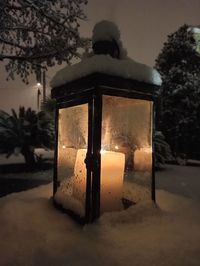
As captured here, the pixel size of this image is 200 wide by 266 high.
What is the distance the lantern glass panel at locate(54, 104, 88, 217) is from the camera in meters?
2.85

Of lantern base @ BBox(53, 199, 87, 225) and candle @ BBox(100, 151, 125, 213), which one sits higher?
candle @ BBox(100, 151, 125, 213)

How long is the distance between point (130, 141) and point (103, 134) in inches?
17.2

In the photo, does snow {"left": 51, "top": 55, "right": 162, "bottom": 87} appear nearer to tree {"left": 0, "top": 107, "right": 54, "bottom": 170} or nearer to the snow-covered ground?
the snow-covered ground

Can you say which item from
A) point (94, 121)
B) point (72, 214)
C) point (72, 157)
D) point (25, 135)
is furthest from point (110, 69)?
point (25, 135)

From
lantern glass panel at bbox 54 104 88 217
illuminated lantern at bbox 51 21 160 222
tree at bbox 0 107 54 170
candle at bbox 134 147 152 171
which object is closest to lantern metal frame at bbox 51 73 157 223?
illuminated lantern at bbox 51 21 160 222

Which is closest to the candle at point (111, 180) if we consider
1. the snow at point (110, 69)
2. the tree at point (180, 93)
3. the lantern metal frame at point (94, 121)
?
the lantern metal frame at point (94, 121)

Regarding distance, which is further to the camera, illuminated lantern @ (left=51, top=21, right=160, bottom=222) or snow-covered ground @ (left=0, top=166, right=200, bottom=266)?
illuminated lantern @ (left=51, top=21, right=160, bottom=222)

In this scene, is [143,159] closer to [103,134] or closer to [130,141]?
[130,141]

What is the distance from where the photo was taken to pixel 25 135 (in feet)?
24.6

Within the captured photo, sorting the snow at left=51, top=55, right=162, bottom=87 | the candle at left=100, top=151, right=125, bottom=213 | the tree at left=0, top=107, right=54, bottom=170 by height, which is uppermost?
the snow at left=51, top=55, right=162, bottom=87

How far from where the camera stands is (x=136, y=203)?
2982mm

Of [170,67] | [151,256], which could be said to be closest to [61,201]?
[151,256]

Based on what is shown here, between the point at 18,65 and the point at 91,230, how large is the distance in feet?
21.9

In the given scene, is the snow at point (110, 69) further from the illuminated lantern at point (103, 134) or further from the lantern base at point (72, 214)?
the lantern base at point (72, 214)
